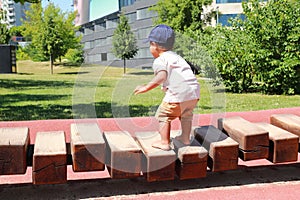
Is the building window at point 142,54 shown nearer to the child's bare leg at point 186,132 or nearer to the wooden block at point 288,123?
the child's bare leg at point 186,132

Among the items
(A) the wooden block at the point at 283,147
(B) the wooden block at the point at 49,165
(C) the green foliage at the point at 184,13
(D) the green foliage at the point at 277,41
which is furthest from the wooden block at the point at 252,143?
(C) the green foliage at the point at 184,13

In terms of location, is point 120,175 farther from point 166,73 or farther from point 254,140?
point 254,140

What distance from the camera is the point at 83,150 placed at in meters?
3.20

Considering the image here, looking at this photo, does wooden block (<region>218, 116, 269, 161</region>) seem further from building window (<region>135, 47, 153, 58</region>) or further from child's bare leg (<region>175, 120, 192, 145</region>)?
building window (<region>135, 47, 153, 58</region>)

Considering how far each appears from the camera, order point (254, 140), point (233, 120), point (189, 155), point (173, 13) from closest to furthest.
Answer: point (189, 155) → point (254, 140) → point (233, 120) → point (173, 13)

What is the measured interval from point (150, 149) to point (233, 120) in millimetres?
1161

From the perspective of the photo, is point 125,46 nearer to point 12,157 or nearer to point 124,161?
point 124,161

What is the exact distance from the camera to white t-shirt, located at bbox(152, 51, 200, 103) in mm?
3188

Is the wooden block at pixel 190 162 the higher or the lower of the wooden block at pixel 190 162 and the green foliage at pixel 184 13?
the lower

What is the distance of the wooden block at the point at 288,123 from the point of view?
389cm

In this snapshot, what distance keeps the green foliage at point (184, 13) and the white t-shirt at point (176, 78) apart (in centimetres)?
2478

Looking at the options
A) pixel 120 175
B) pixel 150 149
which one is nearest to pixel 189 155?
pixel 150 149

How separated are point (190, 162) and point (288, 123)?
51.9 inches

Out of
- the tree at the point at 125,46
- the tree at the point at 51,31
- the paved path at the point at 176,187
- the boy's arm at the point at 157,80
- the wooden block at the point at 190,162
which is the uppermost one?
the tree at the point at 51,31
